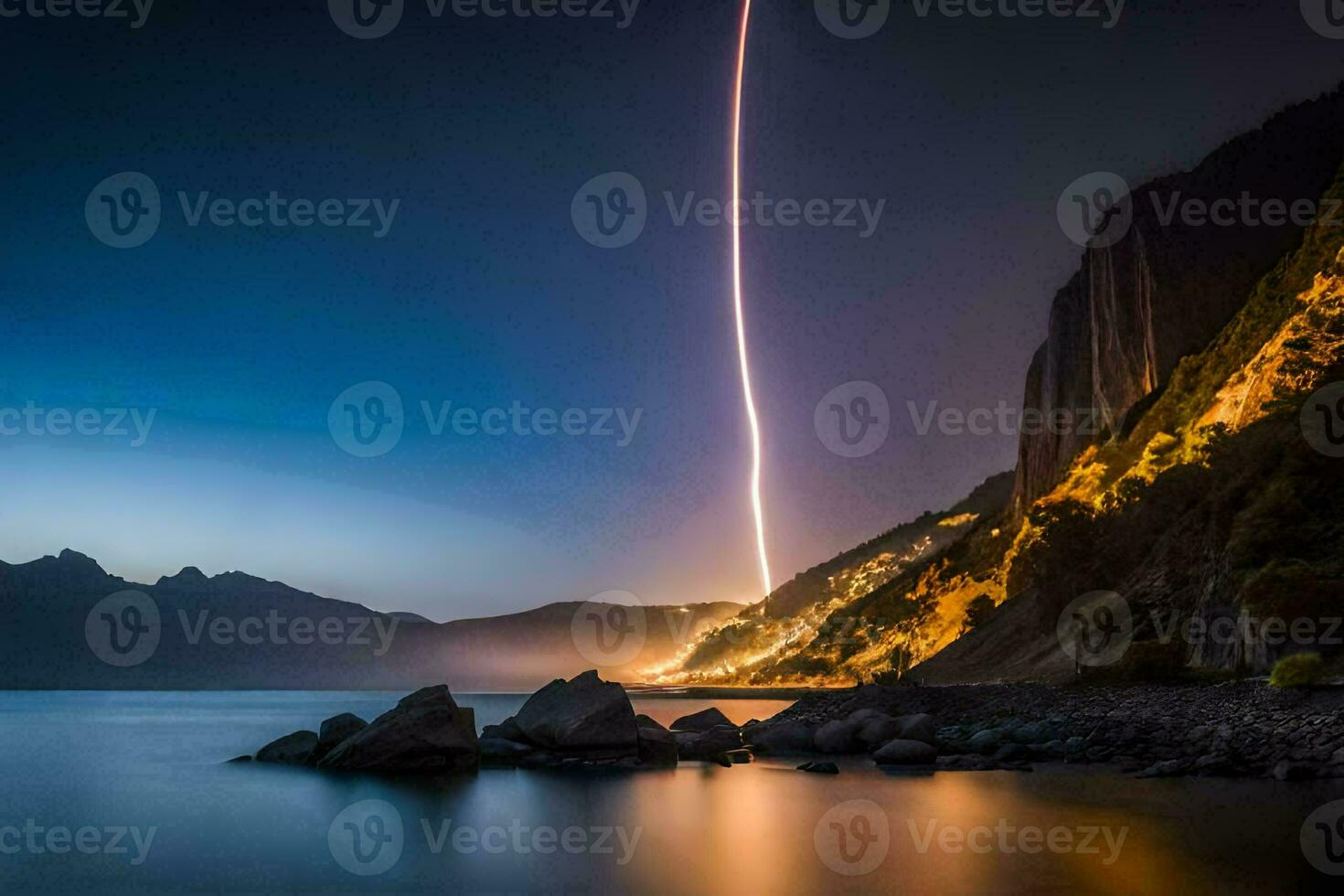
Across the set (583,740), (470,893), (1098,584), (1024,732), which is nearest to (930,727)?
(1024,732)

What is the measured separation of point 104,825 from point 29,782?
1522 cm

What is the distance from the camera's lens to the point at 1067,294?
16462 centimetres

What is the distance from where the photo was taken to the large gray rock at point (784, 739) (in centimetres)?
4759

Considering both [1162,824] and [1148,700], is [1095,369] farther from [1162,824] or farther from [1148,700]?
[1162,824]

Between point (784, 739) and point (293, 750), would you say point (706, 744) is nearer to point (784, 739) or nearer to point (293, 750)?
point (784, 739)

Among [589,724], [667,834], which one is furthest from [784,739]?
[667,834]

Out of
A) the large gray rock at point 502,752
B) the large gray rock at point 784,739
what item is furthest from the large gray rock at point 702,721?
the large gray rock at point 502,752

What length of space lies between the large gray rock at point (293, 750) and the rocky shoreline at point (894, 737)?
70mm

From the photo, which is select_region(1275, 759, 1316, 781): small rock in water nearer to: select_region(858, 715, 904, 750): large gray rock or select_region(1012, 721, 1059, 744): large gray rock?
select_region(1012, 721, 1059, 744): large gray rock

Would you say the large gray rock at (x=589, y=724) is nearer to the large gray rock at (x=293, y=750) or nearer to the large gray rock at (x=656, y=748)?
the large gray rock at (x=656, y=748)

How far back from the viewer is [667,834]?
80.9ft

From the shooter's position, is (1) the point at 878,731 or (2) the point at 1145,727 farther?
(1) the point at 878,731

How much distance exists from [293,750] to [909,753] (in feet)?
85.1

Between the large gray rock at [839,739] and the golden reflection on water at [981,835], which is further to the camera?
the large gray rock at [839,739]
